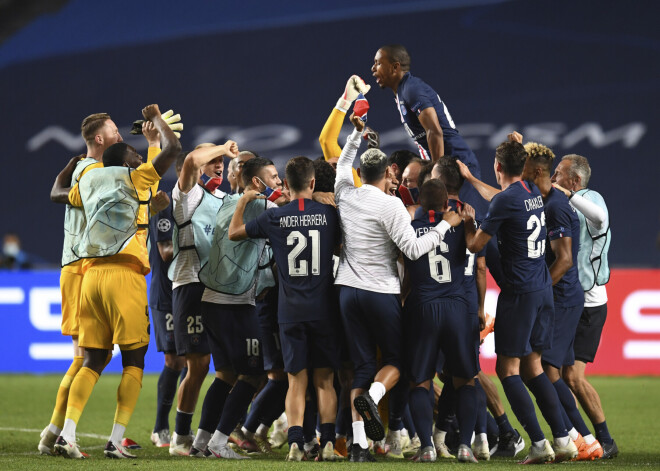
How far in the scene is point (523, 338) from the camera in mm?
6402

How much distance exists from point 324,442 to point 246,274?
1.38 meters

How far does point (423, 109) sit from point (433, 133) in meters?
0.22

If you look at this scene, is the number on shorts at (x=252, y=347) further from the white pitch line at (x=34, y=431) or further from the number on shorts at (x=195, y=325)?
the white pitch line at (x=34, y=431)

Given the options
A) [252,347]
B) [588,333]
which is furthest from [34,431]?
[588,333]

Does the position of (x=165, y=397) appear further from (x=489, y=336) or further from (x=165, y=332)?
(x=489, y=336)

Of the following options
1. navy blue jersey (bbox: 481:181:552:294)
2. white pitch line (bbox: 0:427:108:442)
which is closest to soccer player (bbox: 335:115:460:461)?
navy blue jersey (bbox: 481:181:552:294)

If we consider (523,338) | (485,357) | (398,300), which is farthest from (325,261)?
(485,357)

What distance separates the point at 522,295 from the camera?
6.44 m

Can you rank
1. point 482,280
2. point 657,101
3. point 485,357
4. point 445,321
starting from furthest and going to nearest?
point 657,101 < point 485,357 < point 482,280 < point 445,321

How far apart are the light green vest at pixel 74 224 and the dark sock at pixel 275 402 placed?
176cm

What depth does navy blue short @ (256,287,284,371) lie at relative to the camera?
6789mm

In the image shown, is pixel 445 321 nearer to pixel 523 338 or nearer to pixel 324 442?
pixel 523 338

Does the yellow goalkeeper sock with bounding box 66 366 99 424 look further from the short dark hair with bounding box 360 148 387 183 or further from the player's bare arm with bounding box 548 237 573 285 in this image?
the player's bare arm with bounding box 548 237 573 285

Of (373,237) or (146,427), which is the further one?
(146,427)
